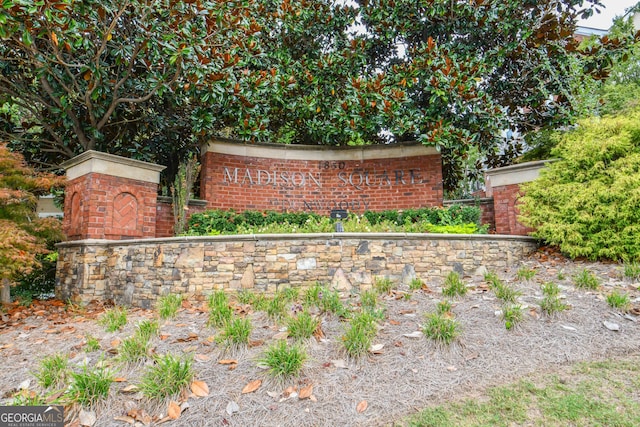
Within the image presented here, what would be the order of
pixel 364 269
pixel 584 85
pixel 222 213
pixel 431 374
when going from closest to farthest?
pixel 431 374
pixel 364 269
pixel 222 213
pixel 584 85

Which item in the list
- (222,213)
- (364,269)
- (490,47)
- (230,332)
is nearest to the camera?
(230,332)

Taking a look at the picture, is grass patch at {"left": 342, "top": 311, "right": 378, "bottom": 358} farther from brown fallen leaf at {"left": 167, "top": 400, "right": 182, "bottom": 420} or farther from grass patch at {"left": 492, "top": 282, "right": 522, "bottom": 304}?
grass patch at {"left": 492, "top": 282, "right": 522, "bottom": 304}

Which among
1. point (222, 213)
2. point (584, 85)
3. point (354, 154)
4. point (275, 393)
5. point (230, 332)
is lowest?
point (275, 393)

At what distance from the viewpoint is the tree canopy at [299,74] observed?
254 inches

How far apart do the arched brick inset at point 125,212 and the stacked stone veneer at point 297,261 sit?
1244 mm

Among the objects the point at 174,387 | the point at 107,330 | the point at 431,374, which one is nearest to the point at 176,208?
the point at 107,330

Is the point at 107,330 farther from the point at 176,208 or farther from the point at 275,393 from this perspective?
the point at 176,208

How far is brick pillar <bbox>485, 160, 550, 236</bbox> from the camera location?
23.5 feet

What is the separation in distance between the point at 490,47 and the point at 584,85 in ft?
7.12

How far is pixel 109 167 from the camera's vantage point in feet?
20.9

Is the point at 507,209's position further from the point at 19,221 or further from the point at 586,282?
the point at 19,221

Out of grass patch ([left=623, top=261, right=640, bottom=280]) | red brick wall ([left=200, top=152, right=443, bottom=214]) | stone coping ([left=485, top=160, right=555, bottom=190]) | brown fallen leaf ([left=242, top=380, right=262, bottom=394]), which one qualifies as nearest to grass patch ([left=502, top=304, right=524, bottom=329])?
grass patch ([left=623, top=261, right=640, bottom=280])

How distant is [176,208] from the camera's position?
7.60 meters
